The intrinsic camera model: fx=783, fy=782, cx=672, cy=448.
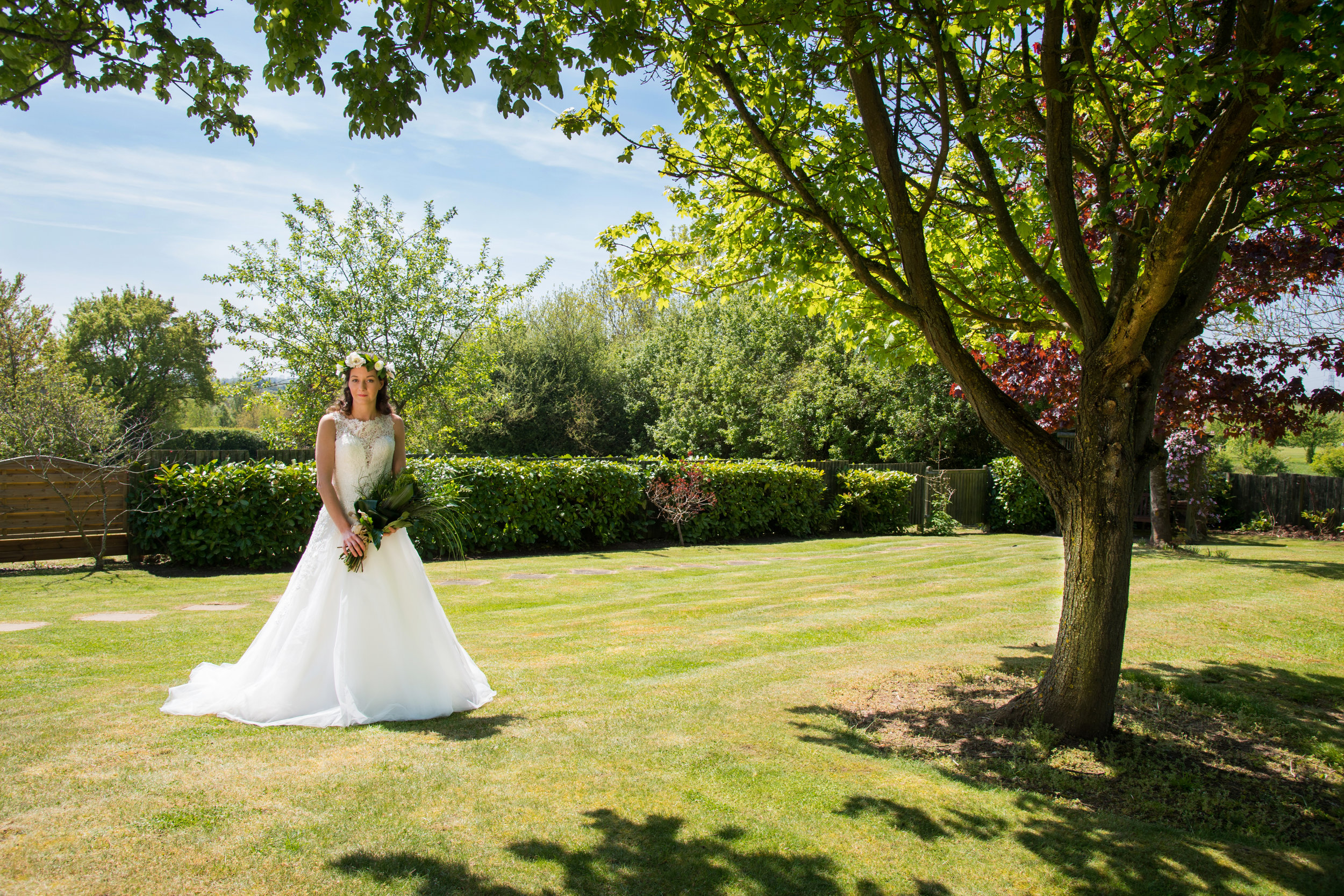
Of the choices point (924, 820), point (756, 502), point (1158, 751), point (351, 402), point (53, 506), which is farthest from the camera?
point (756, 502)

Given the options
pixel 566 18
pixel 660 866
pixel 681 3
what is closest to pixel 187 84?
pixel 566 18

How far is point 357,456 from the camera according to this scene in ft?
17.2

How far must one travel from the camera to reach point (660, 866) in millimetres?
3105

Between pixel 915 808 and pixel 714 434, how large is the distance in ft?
94.3

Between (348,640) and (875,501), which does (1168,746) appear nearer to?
(348,640)

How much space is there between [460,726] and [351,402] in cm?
233

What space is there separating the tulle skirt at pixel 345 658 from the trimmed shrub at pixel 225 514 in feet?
19.6

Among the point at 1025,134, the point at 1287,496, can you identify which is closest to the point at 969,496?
the point at 1287,496

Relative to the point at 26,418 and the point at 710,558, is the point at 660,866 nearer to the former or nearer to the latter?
the point at 710,558

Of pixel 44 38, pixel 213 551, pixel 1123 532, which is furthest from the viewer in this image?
pixel 213 551

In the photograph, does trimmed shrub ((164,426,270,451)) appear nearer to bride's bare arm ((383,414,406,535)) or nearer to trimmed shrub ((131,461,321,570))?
trimmed shrub ((131,461,321,570))

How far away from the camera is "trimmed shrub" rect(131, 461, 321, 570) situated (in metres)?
10.5

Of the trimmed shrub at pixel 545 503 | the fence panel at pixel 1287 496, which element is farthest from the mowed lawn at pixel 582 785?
the fence panel at pixel 1287 496

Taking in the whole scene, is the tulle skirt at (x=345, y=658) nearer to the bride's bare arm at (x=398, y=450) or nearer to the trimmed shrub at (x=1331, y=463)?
the bride's bare arm at (x=398, y=450)
